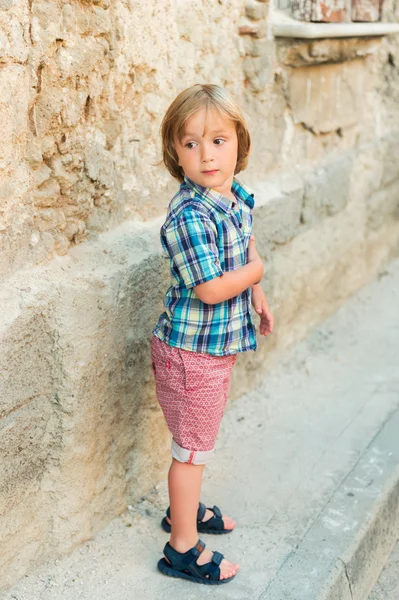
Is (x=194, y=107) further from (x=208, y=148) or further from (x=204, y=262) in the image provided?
(x=204, y=262)

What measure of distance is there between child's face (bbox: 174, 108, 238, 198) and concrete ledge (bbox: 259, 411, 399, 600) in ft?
3.48

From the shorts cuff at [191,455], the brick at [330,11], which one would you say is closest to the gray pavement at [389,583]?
the shorts cuff at [191,455]

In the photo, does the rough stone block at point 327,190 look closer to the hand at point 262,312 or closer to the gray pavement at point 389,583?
the hand at point 262,312

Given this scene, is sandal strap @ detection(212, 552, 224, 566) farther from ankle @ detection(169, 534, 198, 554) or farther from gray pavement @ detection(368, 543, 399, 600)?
gray pavement @ detection(368, 543, 399, 600)

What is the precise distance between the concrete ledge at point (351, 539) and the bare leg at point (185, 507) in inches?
7.4

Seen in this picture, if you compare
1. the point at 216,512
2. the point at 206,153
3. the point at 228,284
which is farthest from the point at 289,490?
the point at 206,153

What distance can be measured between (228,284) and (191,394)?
33cm

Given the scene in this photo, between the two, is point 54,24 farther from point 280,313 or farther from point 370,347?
point 370,347

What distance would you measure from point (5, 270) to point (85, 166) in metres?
0.40

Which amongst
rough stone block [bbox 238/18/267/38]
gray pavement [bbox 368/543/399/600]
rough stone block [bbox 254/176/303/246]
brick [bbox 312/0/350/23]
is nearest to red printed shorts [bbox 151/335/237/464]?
gray pavement [bbox 368/543/399/600]

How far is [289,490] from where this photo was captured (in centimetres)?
279

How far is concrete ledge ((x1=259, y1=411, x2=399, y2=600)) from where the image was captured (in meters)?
2.26

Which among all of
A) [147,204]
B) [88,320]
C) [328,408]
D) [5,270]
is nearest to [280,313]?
[328,408]

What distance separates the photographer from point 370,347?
3.94m
